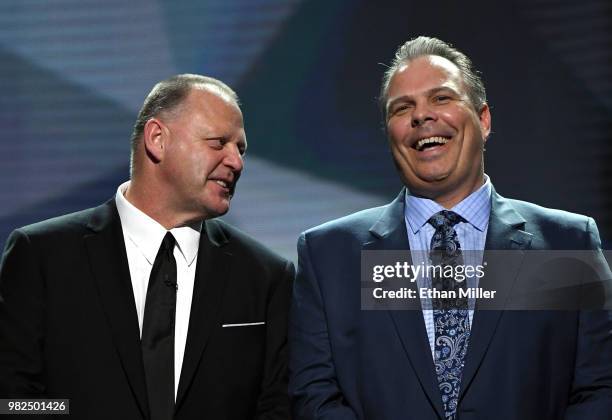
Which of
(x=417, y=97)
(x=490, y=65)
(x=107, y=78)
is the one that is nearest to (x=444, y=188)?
(x=417, y=97)

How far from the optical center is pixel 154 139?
2.89 meters

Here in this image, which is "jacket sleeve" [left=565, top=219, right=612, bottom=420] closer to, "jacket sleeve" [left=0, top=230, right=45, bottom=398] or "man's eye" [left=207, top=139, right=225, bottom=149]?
"man's eye" [left=207, top=139, right=225, bottom=149]

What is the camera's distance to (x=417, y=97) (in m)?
2.67

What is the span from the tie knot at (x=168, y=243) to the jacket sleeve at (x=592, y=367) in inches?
48.6

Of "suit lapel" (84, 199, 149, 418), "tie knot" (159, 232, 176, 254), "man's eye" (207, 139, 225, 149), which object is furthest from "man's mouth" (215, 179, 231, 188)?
"suit lapel" (84, 199, 149, 418)

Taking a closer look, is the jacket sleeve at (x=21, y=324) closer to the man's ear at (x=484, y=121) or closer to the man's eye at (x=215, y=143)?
the man's eye at (x=215, y=143)

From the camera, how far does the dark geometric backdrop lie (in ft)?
11.9

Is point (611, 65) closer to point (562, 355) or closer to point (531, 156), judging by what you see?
point (531, 156)

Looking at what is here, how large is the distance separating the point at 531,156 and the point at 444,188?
1.08 m

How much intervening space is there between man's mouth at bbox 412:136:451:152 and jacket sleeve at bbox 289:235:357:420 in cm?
44

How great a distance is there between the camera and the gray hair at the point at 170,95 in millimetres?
2898

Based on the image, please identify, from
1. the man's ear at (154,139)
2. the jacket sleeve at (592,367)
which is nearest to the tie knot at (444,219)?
the jacket sleeve at (592,367)

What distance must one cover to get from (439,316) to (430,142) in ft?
1.66

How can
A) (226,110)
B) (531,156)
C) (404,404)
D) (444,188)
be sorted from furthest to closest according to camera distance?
(531,156)
(226,110)
(444,188)
(404,404)
